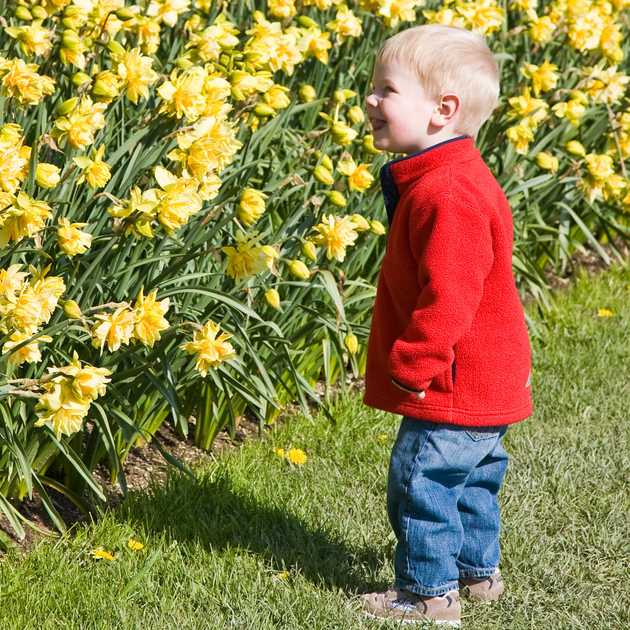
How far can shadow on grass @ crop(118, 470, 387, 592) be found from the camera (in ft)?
9.27

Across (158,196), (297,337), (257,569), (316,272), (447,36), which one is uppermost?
(447,36)

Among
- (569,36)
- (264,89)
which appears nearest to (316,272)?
(264,89)

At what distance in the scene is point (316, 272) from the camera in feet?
11.1

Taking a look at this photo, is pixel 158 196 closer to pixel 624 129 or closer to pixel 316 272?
pixel 316 272

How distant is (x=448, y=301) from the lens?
2.29 meters

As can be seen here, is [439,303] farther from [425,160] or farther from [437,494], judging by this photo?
[437,494]

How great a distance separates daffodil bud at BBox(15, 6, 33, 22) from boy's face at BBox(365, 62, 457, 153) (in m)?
1.11

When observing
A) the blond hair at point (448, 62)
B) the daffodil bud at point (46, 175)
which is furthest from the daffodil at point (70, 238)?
the blond hair at point (448, 62)

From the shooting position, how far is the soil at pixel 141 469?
9.75 feet

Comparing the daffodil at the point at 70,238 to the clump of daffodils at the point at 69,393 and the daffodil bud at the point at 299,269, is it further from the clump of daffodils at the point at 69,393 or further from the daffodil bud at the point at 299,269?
the daffodil bud at the point at 299,269

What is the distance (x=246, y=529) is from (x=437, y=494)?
2.25ft

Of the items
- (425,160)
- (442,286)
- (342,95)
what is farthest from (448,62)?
(342,95)

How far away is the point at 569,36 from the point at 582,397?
1.37 metres

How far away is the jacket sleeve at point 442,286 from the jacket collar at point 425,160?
0.10m
